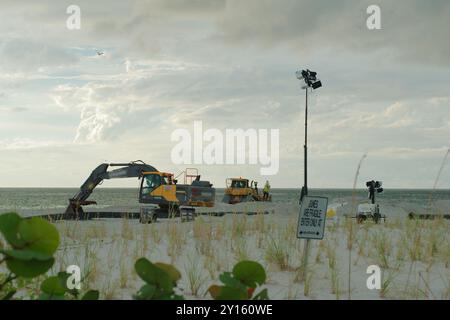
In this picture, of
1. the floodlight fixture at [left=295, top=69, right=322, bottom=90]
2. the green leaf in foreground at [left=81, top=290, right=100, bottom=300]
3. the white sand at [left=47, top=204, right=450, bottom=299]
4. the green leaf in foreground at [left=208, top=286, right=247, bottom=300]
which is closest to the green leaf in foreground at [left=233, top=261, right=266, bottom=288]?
the green leaf in foreground at [left=208, top=286, right=247, bottom=300]

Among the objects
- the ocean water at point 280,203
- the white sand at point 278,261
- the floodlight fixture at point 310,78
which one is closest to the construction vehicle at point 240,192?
the ocean water at point 280,203

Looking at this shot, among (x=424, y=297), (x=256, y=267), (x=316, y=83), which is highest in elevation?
(x=316, y=83)

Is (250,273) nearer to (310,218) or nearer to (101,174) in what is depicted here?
(310,218)

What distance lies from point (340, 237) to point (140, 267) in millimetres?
8954

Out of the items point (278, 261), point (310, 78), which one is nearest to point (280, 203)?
point (310, 78)

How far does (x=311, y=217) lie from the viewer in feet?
22.5

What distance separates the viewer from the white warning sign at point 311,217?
682 cm

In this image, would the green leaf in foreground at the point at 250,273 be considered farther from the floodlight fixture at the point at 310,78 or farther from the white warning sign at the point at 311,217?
the floodlight fixture at the point at 310,78

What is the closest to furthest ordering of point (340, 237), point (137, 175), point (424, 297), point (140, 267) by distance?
point (140, 267) < point (424, 297) < point (340, 237) < point (137, 175)

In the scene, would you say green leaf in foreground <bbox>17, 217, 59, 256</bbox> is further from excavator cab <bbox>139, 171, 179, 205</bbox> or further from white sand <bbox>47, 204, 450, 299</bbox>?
excavator cab <bbox>139, 171, 179, 205</bbox>

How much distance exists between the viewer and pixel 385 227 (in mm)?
12430
